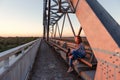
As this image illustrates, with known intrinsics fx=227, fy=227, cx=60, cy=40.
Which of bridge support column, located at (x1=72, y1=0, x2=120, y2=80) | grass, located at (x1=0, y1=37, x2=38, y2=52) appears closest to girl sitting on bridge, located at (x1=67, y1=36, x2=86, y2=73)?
bridge support column, located at (x1=72, y1=0, x2=120, y2=80)

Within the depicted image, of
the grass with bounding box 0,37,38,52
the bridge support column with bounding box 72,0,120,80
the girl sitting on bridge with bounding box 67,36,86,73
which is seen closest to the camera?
the bridge support column with bounding box 72,0,120,80

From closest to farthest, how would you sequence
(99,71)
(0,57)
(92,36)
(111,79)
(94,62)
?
1. (0,57)
2. (111,79)
3. (99,71)
4. (92,36)
5. (94,62)

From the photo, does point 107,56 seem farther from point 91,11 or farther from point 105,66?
point 91,11

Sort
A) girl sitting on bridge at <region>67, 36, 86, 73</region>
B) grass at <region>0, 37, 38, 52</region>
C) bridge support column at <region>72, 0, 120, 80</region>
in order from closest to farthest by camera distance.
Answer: bridge support column at <region>72, 0, 120, 80</region>, girl sitting on bridge at <region>67, 36, 86, 73</region>, grass at <region>0, 37, 38, 52</region>

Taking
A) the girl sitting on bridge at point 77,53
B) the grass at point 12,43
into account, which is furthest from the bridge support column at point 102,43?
the grass at point 12,43

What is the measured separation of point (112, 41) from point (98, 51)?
0.57 metres

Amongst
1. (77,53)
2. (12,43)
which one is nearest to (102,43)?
(77,53)

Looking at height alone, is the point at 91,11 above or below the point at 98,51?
above

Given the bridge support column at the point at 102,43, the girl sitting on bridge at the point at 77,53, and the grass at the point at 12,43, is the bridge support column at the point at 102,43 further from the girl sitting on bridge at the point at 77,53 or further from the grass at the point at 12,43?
the grass at the point at 12,43

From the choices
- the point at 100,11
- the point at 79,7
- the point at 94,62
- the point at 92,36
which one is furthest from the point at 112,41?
the point at 79,7

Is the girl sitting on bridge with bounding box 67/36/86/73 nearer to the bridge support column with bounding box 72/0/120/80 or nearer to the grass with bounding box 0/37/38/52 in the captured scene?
the bridge support column with bounding box 72/0/120/80

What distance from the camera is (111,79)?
3654 millimetres

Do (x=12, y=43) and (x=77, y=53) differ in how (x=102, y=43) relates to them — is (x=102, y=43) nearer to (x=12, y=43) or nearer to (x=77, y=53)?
(x=77, y=53)

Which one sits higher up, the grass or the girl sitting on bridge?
the girl sitting on bridge
